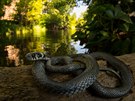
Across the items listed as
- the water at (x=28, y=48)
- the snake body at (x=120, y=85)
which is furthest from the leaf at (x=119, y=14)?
the snake body at (x=120, y=85)

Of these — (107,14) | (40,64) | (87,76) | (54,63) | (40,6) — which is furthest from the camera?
(40,6)

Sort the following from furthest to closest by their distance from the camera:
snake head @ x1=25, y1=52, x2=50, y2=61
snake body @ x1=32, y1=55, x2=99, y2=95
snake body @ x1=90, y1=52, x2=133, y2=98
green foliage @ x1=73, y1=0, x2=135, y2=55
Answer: green foliage @ x1=73, y1=0, x2=135, y2=55, snake body @ x1=90, y1=52, x2=133, y2=98, snake head @ x1=25, y1=52, x2=50, y2=61, snake body @ x1=32, y1=55, x2=99, y2=95

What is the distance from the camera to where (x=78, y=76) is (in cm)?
305

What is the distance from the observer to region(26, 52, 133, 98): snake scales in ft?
9.58

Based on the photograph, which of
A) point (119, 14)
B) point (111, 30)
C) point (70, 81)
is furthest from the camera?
point (111, 30)

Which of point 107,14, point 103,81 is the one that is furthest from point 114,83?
→ point 107,14

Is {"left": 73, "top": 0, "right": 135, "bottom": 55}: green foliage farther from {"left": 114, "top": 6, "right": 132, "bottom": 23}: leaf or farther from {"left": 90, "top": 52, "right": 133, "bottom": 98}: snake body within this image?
{"left": 90, "top": 52, "right": 133, "bottom": 98}: snake body

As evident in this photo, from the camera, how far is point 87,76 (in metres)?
3.02

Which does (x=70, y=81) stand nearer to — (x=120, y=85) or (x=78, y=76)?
(x=78, y=76)

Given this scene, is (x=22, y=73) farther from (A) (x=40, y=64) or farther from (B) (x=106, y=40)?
(B) (x=106, y=40)

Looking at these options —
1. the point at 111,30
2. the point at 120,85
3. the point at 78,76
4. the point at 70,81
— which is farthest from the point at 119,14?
the point at 70,81

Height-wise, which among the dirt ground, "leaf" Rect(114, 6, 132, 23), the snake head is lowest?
the dirt ground

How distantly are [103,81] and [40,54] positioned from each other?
0.81 meters

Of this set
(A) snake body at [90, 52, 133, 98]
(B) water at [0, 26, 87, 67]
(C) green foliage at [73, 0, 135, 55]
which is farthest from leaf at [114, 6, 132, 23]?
(A) snake body at [90, 52, 133, 98]
